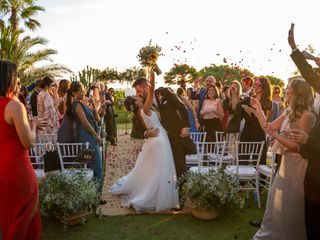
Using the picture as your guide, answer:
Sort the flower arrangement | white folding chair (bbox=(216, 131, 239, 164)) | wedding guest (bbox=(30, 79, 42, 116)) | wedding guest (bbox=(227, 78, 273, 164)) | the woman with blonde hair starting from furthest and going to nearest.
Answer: wedding guest (bbox=(30, 79, 42, 116))
white folding chair (bbox=(216, 131, 239, 164))
wedding guest (bbox=(227, 78, 273, 164))
the flower arrangement
the woman with blonde hair

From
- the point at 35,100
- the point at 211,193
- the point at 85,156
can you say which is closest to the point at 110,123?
the point at 35,100

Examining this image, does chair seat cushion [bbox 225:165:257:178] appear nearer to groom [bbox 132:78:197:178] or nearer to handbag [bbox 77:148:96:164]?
groom [bbox 132:78:197:178]

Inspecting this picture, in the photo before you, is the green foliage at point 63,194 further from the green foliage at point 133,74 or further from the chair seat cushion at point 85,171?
the green foliage at point 133,74

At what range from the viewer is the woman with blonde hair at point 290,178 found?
370 cm

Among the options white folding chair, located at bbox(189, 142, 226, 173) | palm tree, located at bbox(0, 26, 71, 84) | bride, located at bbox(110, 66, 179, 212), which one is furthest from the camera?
palm tree, located at bbox(0, 26, 71, 84)

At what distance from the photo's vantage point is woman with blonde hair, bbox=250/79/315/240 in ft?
12.1

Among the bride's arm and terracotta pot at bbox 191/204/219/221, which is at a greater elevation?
the bride's arm

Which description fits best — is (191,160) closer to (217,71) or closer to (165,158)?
(165,158)

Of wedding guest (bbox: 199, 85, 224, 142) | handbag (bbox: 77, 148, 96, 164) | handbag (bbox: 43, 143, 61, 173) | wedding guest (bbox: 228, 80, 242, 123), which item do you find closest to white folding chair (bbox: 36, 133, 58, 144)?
handbag (bbox: 43, 143, 61, 173)

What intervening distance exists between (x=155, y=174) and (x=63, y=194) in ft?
5.11

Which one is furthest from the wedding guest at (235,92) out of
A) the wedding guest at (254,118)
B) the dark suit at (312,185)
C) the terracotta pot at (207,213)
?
the dark suit at (312,185)

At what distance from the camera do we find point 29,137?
2.88 metres

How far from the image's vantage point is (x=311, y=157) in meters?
2.94

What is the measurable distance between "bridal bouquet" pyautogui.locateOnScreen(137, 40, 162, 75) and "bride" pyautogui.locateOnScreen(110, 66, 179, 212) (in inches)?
20.8
